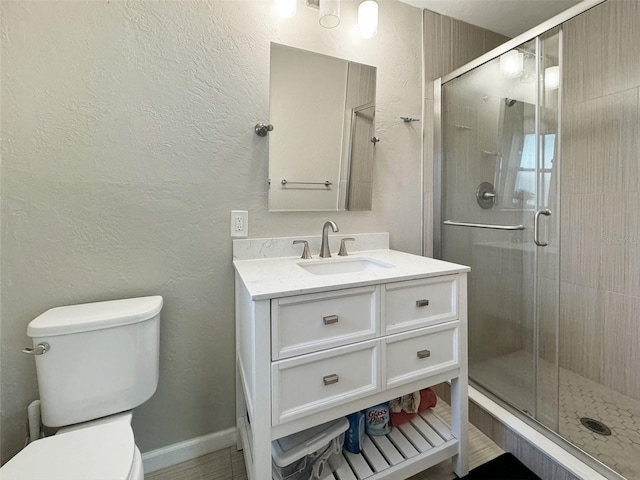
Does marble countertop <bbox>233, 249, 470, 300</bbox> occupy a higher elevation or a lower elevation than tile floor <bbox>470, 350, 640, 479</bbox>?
higher

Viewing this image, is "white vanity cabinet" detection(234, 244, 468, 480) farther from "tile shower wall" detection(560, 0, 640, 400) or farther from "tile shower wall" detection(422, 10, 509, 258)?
→ "tile shower wall" detection(560, 0, 640, 400)

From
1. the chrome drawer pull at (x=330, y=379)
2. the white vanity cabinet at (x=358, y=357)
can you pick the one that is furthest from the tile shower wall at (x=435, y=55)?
the chrome drawer pull at (x=330, y=379)

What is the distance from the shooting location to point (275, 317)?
3.04 ft

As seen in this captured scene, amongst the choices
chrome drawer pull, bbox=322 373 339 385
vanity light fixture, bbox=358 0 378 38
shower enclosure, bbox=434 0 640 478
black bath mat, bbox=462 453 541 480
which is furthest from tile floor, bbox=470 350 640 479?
vanity light fixture, bbox=358 0 378 38

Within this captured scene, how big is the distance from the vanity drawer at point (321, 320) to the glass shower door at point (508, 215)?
1006mm

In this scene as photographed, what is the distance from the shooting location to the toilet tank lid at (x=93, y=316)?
0.98 metres

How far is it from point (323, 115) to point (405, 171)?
1.97 feet

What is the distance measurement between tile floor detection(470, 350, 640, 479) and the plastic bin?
3.11ft

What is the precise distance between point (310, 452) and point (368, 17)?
6.34 ft

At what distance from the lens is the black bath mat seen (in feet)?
3.98

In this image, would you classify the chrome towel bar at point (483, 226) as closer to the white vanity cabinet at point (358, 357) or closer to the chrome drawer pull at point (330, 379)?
the white vanity cabinet at point (358, 357)

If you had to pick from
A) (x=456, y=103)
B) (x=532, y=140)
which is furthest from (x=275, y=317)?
(x=456, y=103)

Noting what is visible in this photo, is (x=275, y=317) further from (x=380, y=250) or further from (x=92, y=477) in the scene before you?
(x=380, y=250)

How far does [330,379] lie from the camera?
1004 millimetres
